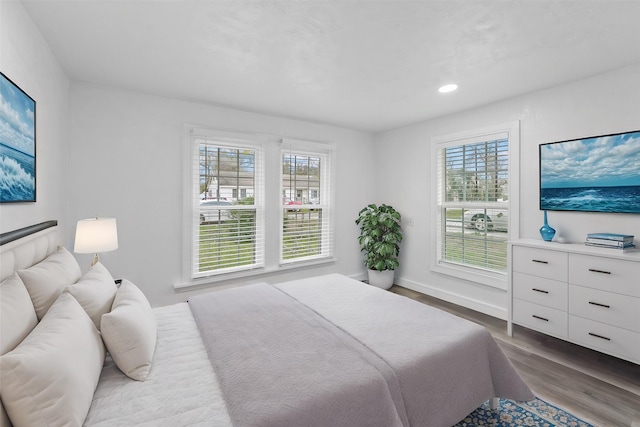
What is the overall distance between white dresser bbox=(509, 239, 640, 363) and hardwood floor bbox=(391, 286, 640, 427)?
0.20 meters

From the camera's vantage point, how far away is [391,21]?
1.92 m

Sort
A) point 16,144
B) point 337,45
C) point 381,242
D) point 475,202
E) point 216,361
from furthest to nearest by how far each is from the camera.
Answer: point 381,242 → point 475,202 → point 337,45 → point 16,144 → point 216,361

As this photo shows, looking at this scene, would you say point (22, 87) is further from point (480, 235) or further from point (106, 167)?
point (480, 235)

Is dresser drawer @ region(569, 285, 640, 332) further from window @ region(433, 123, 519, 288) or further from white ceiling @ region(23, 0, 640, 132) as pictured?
white ceiling @ region(23, 0, 640, 132)

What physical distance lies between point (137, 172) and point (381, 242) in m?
3.29

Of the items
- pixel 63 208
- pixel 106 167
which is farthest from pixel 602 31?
pixel 63 208

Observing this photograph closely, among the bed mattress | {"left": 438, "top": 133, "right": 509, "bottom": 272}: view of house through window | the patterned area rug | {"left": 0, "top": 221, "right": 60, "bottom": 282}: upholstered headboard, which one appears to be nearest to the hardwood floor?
the patterned area rug

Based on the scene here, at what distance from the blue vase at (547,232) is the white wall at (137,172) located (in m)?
3.47

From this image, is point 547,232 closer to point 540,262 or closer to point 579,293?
point 540,262

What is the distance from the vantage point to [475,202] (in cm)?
380

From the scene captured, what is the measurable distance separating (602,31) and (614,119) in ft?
3.32

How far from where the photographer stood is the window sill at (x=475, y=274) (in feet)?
11.5

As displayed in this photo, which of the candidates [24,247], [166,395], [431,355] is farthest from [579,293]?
[24,247]

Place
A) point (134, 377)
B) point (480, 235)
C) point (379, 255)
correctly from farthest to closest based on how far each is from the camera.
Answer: point (379, 255)
point (480, 235)
point (134, 377)
